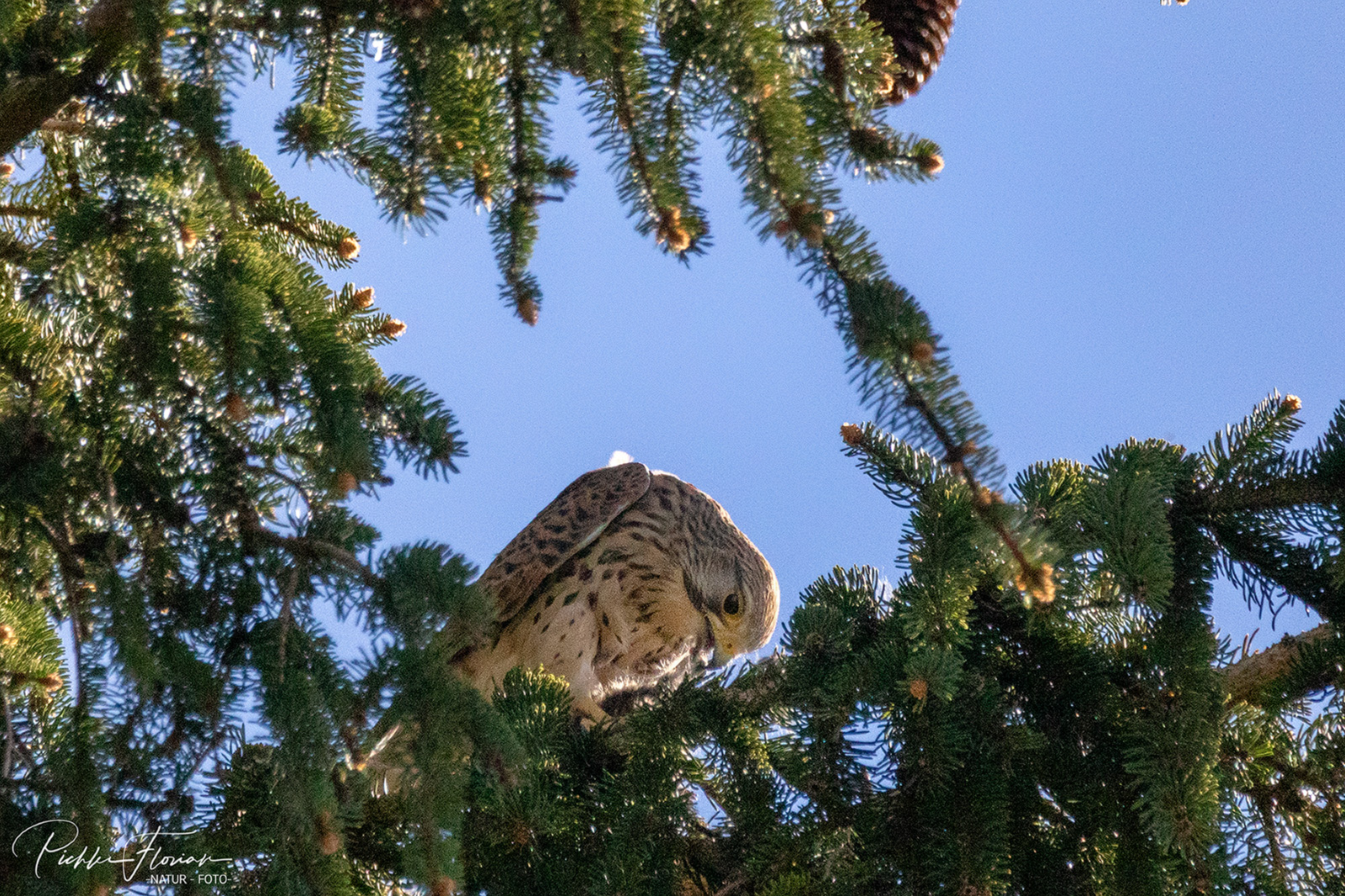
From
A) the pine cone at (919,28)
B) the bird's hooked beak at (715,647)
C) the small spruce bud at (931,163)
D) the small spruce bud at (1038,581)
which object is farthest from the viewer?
the bird's hooked beak at (715,647)

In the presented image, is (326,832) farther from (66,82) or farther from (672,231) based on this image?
(66,82)

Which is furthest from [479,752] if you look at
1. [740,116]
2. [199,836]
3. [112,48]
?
[112,48]

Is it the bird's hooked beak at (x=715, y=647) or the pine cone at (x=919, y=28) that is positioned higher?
the pine cone at (x=919, y=28)

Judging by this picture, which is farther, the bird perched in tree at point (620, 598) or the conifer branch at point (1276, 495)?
the bird perched in tree at point (620, 598)

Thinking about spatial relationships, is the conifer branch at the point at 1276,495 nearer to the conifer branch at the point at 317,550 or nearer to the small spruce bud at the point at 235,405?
the conifer branch at the point at 317,550

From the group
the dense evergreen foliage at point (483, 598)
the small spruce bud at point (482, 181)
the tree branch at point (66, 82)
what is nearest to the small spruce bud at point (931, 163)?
the dense evergreen foliage at point (483, 598)

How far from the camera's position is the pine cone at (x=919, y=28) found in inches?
117

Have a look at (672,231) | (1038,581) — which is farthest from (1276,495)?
(672,231)

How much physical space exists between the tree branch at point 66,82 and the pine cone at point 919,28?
188 cm

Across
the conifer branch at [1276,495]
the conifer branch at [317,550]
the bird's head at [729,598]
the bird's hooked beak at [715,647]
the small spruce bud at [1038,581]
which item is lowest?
the small spruce bud at [1038,581]

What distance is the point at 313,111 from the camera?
2.30m

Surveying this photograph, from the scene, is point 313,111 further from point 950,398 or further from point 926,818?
point 926,818

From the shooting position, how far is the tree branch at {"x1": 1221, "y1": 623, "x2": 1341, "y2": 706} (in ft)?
7.50

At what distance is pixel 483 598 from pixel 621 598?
2.42 meters
